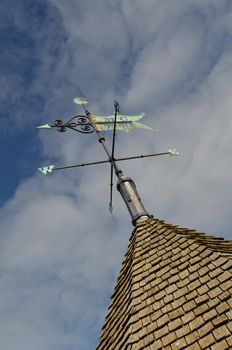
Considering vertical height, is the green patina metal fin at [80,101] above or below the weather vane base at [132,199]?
above

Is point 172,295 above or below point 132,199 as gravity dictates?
below

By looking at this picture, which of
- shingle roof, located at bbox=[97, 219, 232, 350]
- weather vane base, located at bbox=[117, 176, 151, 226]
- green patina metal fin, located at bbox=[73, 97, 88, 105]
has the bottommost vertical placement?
shingle roof, located at bbox=[97, 219, 232, 350]

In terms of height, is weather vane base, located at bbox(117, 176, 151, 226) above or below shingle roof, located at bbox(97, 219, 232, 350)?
above

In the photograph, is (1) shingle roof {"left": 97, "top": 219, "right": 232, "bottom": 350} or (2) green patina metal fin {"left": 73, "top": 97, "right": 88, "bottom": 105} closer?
(1) shingle roof {"left": 97, "top": 219, "right": 232, "bottom": 350}

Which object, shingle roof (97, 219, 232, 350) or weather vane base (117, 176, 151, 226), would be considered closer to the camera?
shingle roof (97, 219, 232, 350)

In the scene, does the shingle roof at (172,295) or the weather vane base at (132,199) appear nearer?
the shingle roof at (172,295)

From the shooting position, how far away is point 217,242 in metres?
6.68

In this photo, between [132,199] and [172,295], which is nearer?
[172,295]

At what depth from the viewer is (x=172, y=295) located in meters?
5.30

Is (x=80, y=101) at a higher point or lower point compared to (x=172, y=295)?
higher

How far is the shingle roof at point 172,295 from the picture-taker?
461cm

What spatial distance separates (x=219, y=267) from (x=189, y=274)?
15.8 inches

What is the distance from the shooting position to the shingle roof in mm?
4609

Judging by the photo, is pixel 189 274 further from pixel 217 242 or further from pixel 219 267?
pixel 217 242
